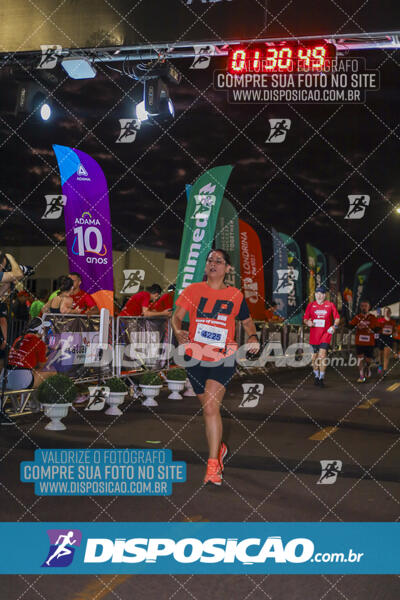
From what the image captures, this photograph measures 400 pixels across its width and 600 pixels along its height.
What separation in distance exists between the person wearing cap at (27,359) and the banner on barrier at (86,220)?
108 inches

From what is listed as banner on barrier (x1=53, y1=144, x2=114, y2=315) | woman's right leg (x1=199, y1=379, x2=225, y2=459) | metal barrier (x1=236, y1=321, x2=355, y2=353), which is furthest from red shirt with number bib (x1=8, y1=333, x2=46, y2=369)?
metal barrier (x1=236, y1=321, x2=355, y2=353)

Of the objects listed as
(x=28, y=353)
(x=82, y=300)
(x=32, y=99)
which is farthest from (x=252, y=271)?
(x=28, y=353)

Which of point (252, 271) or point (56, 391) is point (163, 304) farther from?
point (252, 271)

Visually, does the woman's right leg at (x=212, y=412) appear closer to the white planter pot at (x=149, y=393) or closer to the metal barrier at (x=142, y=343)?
the white planter pot at (x=149, y=393)

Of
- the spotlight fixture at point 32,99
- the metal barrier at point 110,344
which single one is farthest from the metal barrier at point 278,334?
the spotlight fixture at point 32,99

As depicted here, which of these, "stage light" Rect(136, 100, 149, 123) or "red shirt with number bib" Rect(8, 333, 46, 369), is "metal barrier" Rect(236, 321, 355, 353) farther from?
"red shirt with number bib" Rect(8, 333, 46, 369)

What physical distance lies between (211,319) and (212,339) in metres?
0.18

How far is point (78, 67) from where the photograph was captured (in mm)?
11703

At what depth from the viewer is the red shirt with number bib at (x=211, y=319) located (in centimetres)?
581

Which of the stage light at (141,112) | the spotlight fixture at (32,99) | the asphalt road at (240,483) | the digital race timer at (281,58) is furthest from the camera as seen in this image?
the stage light at (141,112)

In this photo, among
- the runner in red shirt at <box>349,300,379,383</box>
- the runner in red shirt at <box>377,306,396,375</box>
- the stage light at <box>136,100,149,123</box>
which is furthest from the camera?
the runner in red shirt at <box>377,306,396,375</box>

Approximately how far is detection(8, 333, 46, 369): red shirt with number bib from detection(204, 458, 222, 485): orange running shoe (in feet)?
13.1

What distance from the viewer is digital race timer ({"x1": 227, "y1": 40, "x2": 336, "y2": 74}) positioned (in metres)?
10.4

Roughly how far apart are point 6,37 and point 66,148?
202 centimetres
